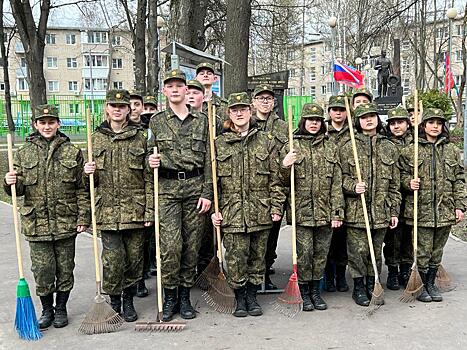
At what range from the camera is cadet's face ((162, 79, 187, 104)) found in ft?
16.2

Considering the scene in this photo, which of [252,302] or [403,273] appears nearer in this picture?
[252,302]

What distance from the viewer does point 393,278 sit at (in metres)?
5.85

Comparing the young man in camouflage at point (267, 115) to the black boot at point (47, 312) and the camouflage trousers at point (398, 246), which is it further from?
the black boot at point (47, 312)

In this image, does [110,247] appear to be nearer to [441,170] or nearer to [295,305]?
[295,305]

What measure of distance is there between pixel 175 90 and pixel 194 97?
506 millimetres

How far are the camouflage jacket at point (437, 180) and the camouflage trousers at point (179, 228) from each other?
2.06 m

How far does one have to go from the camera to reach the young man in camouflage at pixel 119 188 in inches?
192

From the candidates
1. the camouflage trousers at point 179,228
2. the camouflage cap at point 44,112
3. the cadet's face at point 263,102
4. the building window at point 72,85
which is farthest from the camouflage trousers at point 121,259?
the building window at point 72,85

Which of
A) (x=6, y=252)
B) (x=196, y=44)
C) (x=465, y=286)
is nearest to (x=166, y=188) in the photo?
(x=465, y=286)

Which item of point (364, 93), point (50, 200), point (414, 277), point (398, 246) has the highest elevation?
point (364, 93)

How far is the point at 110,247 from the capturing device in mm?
4945

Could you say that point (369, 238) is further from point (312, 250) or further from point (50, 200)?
point (50, 200)

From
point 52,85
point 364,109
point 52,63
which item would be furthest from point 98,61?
point 364,109

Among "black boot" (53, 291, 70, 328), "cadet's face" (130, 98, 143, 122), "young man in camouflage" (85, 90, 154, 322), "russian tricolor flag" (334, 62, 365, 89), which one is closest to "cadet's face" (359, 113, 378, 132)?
"young man in camouflage" (85, 90, 154, 322)
